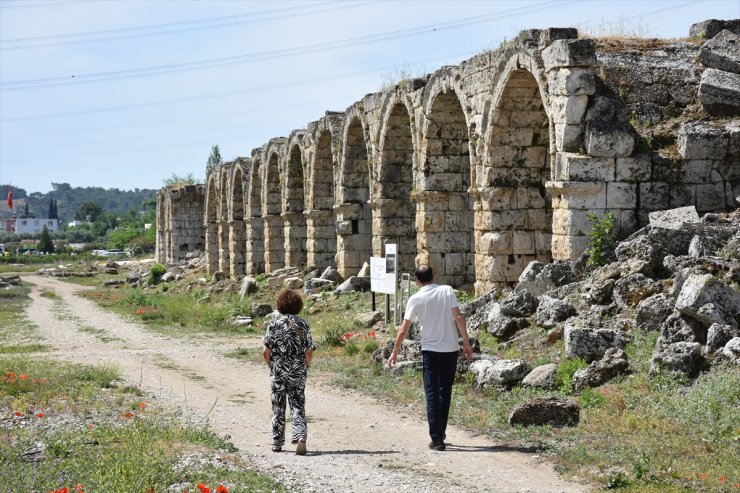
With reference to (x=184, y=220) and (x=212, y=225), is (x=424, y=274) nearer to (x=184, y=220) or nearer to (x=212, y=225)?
(x=212, y=225)

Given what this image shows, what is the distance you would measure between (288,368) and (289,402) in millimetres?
259

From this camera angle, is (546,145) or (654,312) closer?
(654,312)

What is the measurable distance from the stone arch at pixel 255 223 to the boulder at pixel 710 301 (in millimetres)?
23707

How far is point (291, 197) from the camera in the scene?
27.2m

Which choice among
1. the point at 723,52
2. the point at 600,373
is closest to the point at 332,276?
the point at 723,52

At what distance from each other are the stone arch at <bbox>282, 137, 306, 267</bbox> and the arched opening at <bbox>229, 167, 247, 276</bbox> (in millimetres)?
6776

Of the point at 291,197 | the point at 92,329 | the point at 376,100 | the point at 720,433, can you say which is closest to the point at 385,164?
the point at 376,100

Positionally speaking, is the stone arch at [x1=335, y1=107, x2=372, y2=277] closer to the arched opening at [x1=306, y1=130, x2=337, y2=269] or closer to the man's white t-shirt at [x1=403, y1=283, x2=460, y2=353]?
the arched opening at [x1=306, y1=130, x2=337, y2=269]

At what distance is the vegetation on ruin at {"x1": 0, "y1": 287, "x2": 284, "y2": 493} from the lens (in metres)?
5.75

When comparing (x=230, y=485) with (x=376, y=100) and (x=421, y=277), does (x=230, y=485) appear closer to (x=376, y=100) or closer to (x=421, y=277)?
(x=421, y=277)

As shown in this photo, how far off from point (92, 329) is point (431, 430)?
42.3 feet

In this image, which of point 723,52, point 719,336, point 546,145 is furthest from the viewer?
point 546,145

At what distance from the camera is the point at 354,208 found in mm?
21531

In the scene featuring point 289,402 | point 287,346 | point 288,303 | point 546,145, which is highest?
point 546,145
